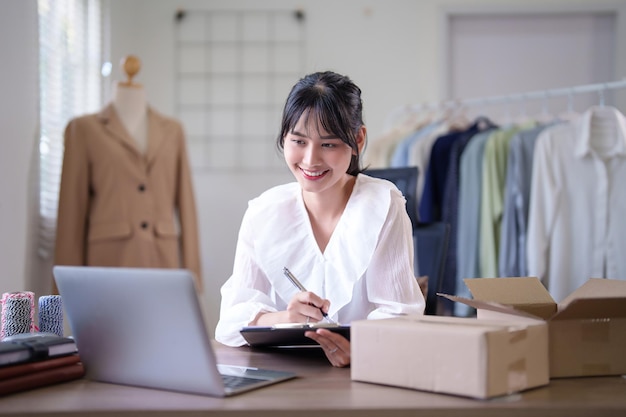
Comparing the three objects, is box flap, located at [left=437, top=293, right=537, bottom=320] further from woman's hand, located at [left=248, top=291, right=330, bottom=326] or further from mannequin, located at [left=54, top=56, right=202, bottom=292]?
mannequin, located at [left=54, top=56, right=202, bottom=292]

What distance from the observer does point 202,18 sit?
416 cm

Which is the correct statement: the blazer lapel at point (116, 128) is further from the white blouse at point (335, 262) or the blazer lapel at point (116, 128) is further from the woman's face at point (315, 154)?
the woman's face at point (315, 154)

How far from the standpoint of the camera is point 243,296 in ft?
5.40

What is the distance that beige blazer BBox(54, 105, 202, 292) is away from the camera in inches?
114

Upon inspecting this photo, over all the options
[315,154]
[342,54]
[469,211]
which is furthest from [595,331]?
[342,54]

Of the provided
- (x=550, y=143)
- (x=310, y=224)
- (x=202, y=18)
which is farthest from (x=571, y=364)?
(x=202, y=18)

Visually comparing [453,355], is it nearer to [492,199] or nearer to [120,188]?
[120,188]

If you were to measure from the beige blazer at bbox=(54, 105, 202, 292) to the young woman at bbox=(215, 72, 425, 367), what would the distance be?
4.45 ft

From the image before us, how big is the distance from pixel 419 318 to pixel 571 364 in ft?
0.82

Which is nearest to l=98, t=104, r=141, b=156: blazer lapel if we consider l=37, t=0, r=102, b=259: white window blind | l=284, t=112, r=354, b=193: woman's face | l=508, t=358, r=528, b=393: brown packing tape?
l=37, t=0, r=102, b=259: white window blind

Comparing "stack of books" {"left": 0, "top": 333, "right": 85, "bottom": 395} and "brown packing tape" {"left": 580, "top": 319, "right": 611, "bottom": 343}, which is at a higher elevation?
"brown packing tape" {"left": 580, "top": 319, "right": 611, "bottom": 343}

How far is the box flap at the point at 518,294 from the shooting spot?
1.25 metres

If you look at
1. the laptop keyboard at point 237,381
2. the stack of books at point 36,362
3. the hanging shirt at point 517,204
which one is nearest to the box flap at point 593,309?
the laptop keyboard at point 237,381

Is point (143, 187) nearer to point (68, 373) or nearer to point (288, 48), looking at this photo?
point (288, 48)
